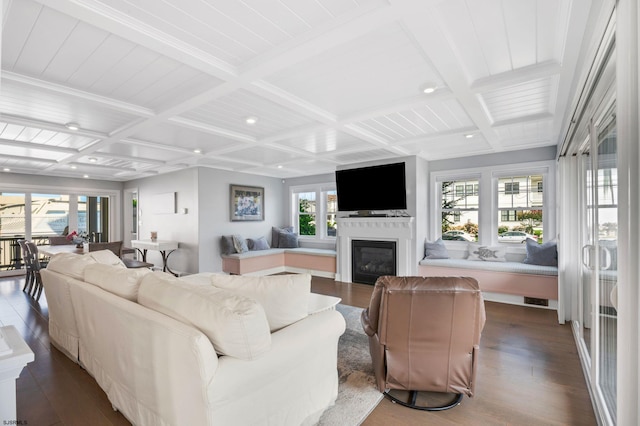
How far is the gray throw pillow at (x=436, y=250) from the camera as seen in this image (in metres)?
5.33

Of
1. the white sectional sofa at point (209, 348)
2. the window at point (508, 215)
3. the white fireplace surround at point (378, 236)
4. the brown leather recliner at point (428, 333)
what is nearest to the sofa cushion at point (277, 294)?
the white sectional sofa at point (209, 348)

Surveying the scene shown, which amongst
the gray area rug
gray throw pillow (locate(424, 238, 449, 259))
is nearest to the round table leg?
the gray area rug

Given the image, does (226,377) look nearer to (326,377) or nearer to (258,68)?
(326,377)

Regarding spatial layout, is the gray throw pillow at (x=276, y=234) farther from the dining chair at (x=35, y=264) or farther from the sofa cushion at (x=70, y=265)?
the sofa cushion at (x=70, y=265)

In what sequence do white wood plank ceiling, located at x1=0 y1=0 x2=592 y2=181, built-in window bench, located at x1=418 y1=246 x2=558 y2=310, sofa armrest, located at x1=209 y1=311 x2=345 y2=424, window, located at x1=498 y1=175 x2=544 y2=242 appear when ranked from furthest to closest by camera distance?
window, located at x1=498 y1=175 x2=544 y2=242 → built-in window bench, located at x1=418 y1=246 x2=558 y2=310 → white wood plank ceiling, located at x1=0 y1=0 x2=592 y2=181 → sofa armrest, located at x1=209 y1=311 x2=345 y2=424

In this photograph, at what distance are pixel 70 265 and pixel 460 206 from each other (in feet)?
18.1

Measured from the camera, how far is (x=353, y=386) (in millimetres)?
2342

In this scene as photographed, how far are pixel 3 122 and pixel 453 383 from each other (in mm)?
5010

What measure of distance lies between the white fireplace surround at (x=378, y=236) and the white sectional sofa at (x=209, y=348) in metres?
3.42

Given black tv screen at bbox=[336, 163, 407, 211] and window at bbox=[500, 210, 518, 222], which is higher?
black tv screen at bbox=[336, 163, 407, 211]

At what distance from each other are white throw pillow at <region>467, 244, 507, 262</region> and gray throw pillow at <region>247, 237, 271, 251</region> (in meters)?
4.22

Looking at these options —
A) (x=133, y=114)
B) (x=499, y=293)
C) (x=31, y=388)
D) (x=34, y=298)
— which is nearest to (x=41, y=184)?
(x=34, y=298)

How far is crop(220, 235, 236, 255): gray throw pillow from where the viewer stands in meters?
6.37

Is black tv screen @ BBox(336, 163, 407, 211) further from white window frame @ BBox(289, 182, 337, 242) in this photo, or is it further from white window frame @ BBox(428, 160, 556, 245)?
white window frame @ BBox(289, 182, 337, 242)
